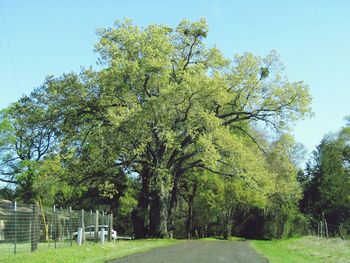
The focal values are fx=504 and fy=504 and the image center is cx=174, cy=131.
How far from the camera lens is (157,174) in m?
38.0

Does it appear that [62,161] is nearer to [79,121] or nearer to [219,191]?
Result: [79,121]

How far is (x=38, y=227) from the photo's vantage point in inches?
830

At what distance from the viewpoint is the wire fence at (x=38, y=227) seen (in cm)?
2014

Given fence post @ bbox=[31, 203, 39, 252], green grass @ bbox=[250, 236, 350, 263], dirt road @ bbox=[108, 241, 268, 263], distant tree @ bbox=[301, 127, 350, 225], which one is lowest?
green grass @ bbox=[250, 236, 350, 263]

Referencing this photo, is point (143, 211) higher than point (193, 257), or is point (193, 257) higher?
point (143, 211)

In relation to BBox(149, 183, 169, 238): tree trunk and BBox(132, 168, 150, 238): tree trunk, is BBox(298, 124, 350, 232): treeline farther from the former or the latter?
BBox(149, 183, 169, 238): tree trunk

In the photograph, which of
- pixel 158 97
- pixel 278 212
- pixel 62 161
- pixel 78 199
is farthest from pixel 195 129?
pixel 278 212

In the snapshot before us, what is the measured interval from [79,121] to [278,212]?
32234 mm

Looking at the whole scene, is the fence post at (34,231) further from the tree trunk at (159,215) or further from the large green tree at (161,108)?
the tree trunk at (159,215)

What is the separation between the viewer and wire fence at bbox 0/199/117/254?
66.1 feet

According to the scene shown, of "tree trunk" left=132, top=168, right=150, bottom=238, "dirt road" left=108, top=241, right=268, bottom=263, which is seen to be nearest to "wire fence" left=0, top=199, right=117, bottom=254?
"dirt road" left=108, top=241, right=268, bottom=263

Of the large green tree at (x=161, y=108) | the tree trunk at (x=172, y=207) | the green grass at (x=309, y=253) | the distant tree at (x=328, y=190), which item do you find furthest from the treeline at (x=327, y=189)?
the green grass at (x=309, y=253)

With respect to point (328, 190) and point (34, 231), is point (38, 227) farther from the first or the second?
point (328, 190)

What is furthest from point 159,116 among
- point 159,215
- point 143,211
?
point 143,211
